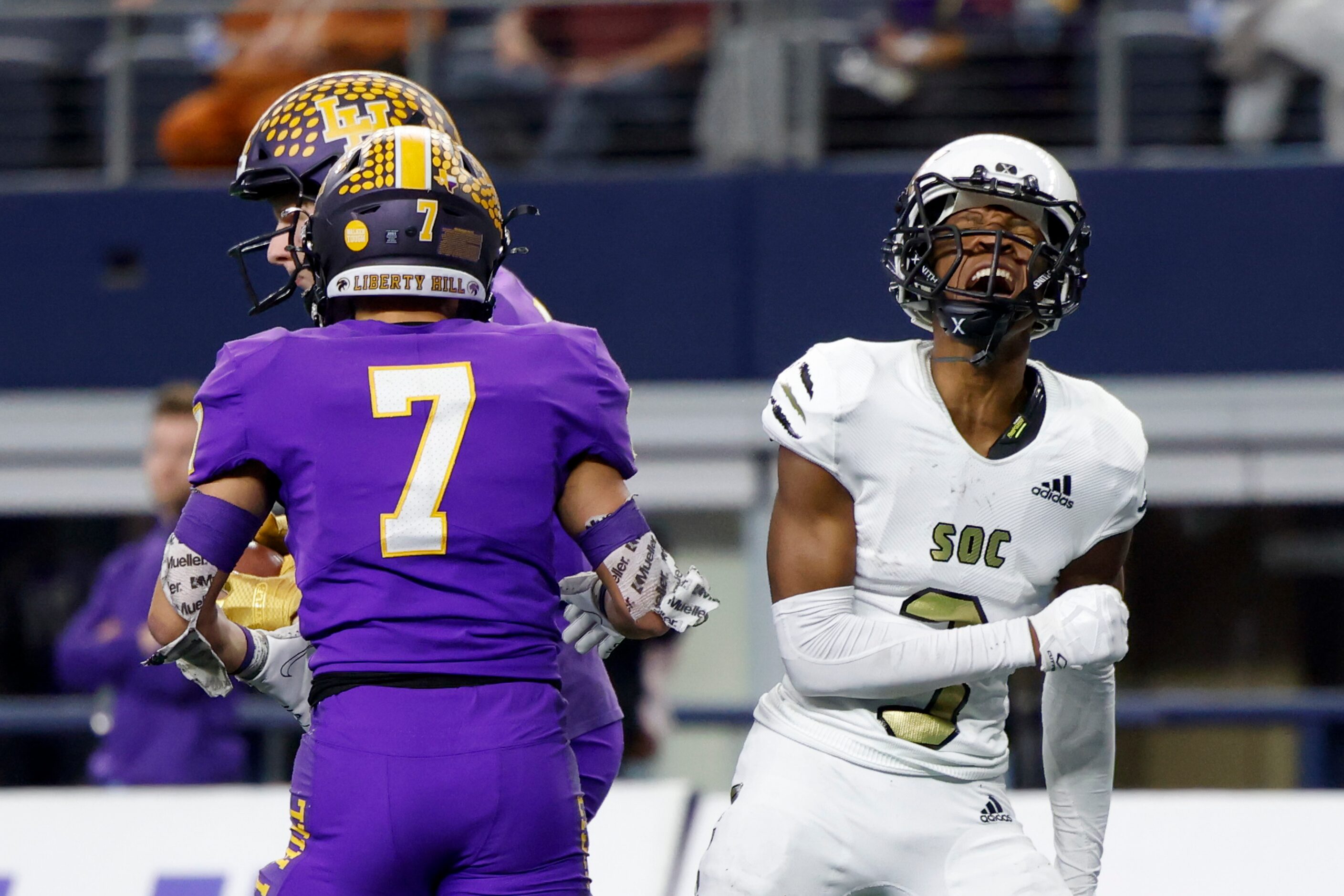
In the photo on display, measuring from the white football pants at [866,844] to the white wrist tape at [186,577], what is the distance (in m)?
0.92

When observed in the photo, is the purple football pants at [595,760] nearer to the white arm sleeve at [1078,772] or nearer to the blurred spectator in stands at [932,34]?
the white arm sleeve at [1078,772]

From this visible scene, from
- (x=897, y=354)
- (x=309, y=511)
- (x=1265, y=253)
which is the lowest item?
(x=309, y=511)

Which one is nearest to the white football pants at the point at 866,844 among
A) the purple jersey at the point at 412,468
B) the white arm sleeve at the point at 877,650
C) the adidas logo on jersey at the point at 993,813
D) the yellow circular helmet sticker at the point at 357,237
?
the adidas logo on jersey at the point at 993,813

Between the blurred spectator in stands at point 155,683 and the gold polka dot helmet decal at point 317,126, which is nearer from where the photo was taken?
the gold polka dot helmet decal at point 317,126

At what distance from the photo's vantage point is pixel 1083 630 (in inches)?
114

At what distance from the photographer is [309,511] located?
9.04 feet

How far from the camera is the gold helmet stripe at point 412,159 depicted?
9.47ft

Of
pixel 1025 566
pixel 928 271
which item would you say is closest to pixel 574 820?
pixel 1025 566

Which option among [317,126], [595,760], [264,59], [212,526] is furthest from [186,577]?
[264,59]

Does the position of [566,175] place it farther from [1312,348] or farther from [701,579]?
[701,579]

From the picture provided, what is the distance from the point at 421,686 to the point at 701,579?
49cm

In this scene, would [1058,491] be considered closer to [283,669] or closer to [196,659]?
[283,669]

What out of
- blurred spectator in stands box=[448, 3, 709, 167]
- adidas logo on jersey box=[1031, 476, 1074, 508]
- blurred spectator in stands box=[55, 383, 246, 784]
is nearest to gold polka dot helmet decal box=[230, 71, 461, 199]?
adidas logo on jersey box=[1031, 476, 1074, 508]

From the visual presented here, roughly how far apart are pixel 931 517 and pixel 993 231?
0.48 metres
